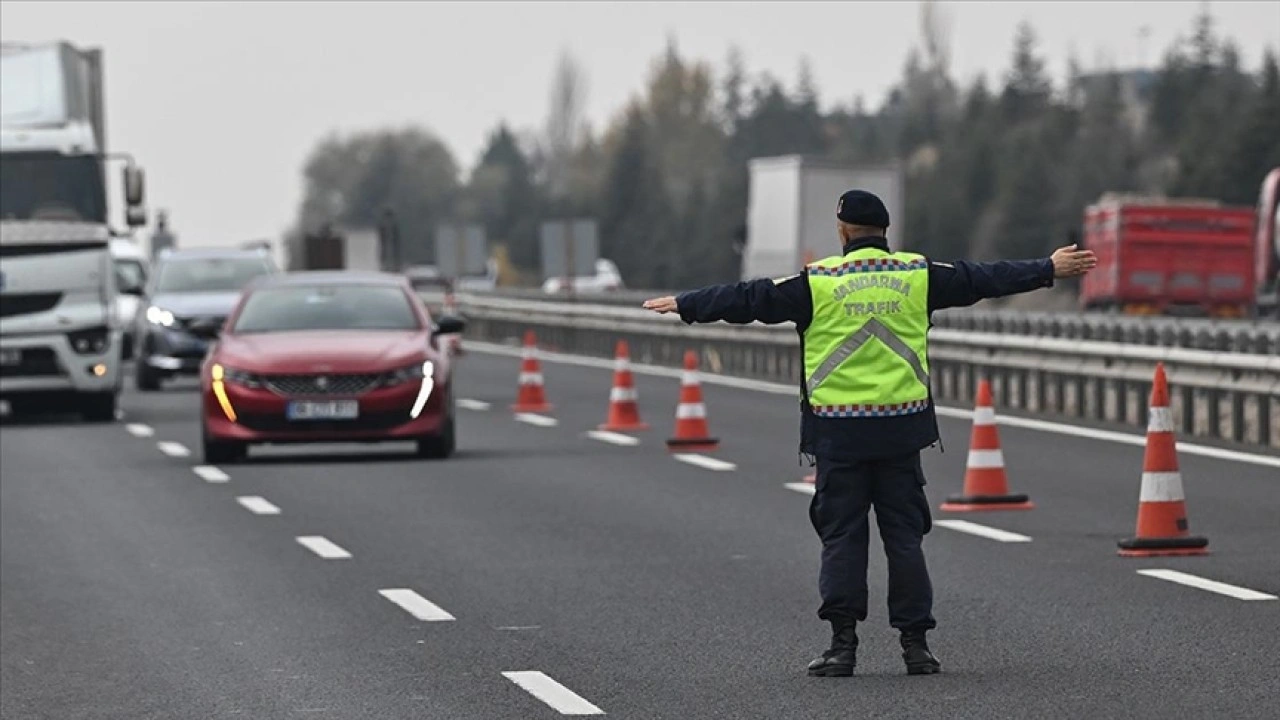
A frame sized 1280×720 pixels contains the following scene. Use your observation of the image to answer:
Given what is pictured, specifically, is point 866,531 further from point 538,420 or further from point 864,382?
point 538,420

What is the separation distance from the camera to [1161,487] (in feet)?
47.1

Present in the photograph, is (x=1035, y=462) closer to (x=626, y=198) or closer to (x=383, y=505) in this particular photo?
(x=383, y=505)

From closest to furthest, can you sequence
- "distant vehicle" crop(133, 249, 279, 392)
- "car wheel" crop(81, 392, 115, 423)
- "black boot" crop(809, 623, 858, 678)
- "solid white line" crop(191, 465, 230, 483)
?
"black boot" crop(809, 623, 858, 678)
"solid white line" crop(191, 465, 230, 483)
"car wheel" crop(81, 392, 115, 423)
"distant vehicle" crop(133, 249, 279, 392)

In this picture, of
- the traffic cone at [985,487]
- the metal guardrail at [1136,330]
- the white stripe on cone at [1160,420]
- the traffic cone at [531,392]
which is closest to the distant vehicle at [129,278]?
the metal guardrail at [1136,330]

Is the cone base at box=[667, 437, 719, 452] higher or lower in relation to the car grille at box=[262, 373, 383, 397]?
lower

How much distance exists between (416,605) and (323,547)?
2893mm

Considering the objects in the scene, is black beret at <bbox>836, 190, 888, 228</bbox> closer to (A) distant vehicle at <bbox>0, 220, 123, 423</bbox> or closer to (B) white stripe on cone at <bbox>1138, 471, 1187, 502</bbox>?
(B) white stripe on cone at <bbox>1138, 471, 1187, 502</bbox>

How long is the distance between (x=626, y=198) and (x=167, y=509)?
180275mm

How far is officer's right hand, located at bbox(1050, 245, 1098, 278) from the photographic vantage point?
10.4 meters

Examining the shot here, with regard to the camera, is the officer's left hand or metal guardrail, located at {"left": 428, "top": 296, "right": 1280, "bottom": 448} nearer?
the officer's left hand

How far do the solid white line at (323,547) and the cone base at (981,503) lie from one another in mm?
3405

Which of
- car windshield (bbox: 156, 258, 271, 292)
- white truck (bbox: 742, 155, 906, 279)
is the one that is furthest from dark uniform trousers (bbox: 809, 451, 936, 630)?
white truck (bbox: 742, 155, 906, 279)

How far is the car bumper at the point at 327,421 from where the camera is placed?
21.8m

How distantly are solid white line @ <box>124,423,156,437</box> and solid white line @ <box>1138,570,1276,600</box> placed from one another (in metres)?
14.4
